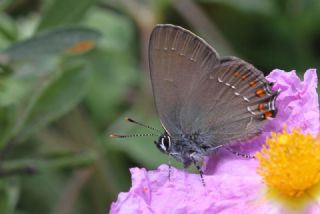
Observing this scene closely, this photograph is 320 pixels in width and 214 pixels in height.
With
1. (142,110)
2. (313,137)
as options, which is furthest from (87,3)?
(313,137)

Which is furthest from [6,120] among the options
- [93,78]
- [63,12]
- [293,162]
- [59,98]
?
[293,162]

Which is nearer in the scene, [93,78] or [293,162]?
[293,162]

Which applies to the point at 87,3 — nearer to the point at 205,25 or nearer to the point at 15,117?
the point at 15,117

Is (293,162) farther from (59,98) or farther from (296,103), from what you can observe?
(59,98)

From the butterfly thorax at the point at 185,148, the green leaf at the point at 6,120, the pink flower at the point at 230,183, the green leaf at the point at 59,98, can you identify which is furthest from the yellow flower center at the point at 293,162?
the green leaf at the point at 6,120

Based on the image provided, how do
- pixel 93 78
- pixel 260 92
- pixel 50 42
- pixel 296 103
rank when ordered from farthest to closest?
pixel 93 78 < pixel 50 42 < pixel 296 103 < pixel 260 92

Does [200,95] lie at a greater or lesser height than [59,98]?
greater

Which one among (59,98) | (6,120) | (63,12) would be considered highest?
(63,12)
